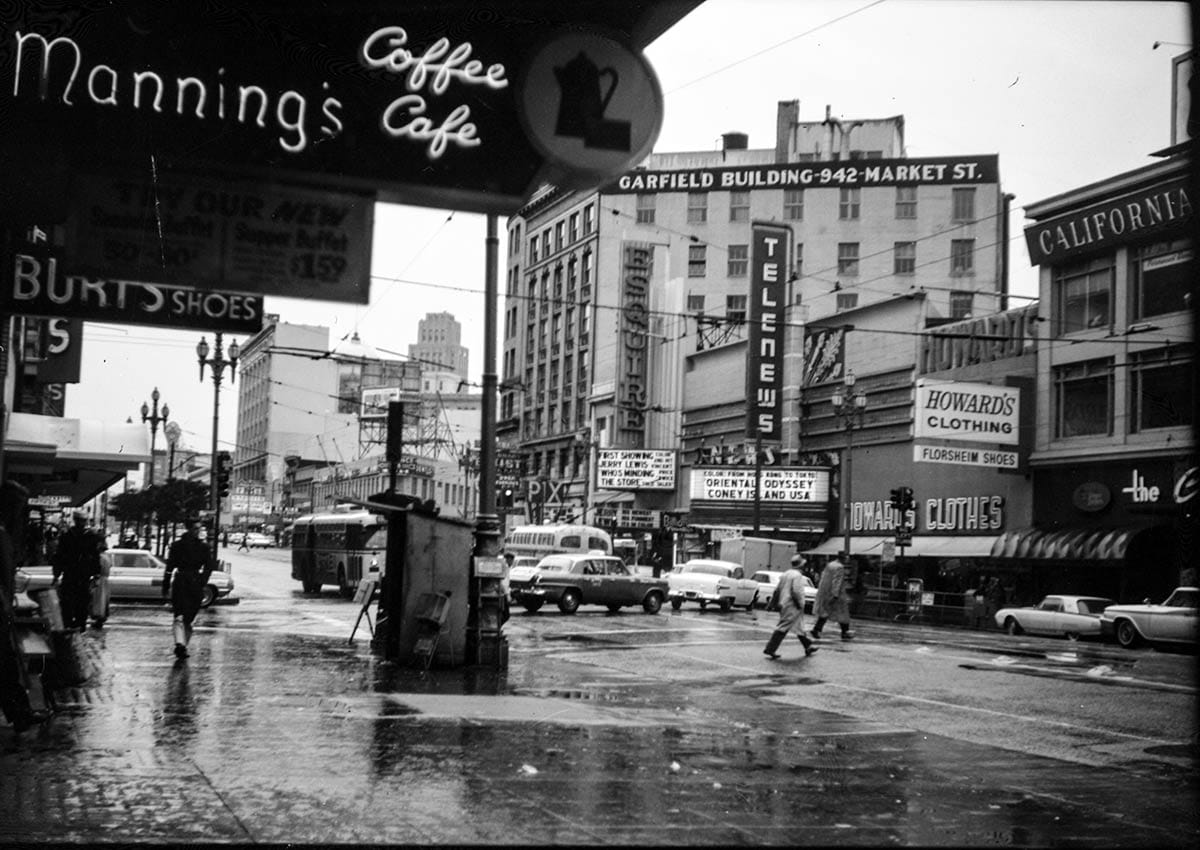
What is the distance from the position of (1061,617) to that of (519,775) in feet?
93.6

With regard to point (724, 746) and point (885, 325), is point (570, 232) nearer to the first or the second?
point (724, 746)

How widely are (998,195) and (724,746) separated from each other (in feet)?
198

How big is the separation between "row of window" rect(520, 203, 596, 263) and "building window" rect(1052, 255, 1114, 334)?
2237cm

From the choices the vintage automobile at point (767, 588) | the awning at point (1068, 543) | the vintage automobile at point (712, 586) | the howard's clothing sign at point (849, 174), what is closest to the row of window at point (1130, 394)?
the awning at point (1068, 543)

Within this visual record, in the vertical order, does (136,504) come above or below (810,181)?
below

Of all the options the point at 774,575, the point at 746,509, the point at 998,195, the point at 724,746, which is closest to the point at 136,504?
the point at 746,509

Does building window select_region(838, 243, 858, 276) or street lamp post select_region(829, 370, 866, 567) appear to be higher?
building window select_region(838, 243, 858, 276)

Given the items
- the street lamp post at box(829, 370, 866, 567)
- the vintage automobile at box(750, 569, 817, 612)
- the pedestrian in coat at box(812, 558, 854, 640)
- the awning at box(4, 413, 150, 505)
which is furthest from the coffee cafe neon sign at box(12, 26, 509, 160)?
the street lamp post at box(829, 370, 866, 567)

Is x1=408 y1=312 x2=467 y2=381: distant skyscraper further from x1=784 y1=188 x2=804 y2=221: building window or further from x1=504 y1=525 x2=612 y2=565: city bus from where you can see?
x1=784 y1=188 x2=804 y2=221: building window

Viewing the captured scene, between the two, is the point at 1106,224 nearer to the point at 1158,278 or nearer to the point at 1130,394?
the point at 1158,278

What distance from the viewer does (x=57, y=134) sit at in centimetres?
538

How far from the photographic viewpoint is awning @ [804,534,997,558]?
137ft

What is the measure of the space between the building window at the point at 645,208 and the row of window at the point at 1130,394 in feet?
104

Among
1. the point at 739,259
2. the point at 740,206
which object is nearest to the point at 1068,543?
the point at 739,259
